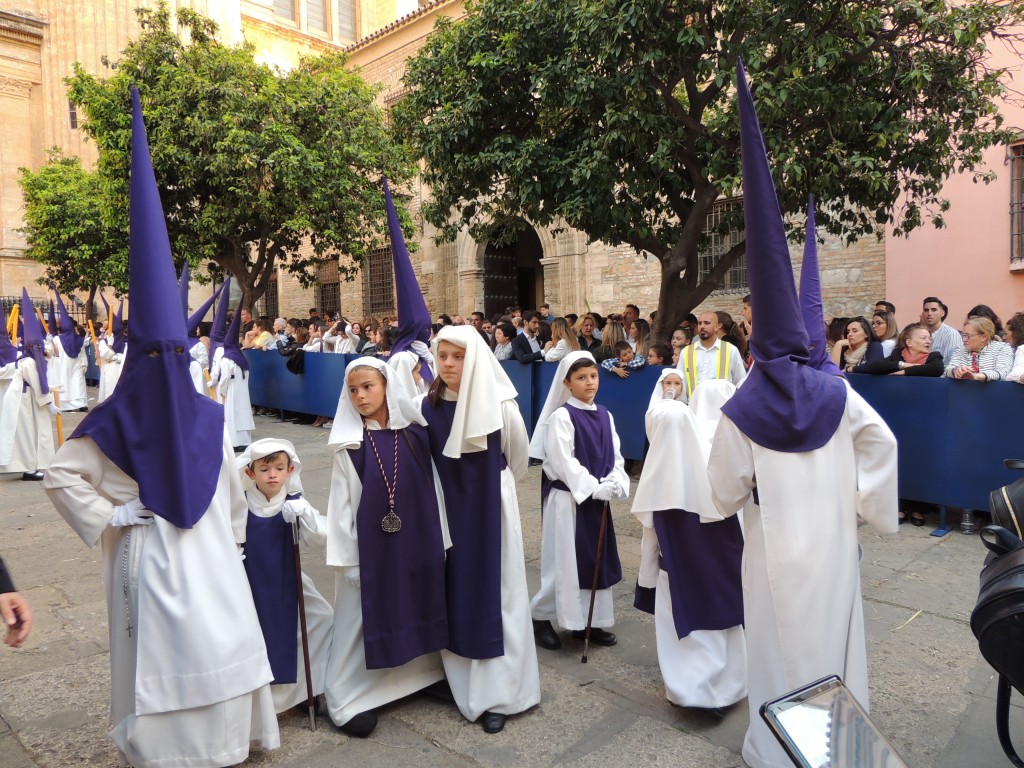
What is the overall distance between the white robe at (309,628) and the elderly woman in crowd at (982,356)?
531 cm

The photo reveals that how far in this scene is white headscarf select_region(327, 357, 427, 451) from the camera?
3.37m

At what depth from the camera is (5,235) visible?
96.5ft

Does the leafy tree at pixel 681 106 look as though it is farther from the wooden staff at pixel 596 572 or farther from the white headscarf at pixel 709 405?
the wooden staff at pixel 596 572

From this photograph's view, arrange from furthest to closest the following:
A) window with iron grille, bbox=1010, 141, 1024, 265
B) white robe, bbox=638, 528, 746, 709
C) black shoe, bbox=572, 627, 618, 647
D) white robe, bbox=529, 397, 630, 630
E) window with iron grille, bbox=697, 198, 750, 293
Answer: window with iron grille, bbox=697, 198, 750, 293
window with iron grille, bbox=1010, 141, 1024, 265
black shoe, bbox=572, 627, 618, 647
white robe, bbox=529, 397, 630, 630
white robe, bbox=638, 528, 746, 709

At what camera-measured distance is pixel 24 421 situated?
9.45 m

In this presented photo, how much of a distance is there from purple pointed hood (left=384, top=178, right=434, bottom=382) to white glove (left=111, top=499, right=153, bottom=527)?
10.9 ft

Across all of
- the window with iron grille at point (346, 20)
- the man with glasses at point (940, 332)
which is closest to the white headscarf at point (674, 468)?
the man with glasses at point (940, 332)

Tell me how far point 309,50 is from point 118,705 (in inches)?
1158

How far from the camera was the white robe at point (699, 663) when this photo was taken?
3.37 meters

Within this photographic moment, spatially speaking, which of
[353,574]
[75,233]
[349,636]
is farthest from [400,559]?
[75,233]

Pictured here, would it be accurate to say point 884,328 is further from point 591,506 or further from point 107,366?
point 107,366

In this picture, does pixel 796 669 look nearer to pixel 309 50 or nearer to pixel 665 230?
pixel 665 230

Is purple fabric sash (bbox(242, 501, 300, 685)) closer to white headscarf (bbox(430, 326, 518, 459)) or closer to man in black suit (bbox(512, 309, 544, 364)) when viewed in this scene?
white headscarf (bbox(430, 326, 518, 459))

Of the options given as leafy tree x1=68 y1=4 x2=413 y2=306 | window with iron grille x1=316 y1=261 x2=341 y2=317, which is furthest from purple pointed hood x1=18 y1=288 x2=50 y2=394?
window with iron grille x1=316 y1=261 x2=341 y2=317
